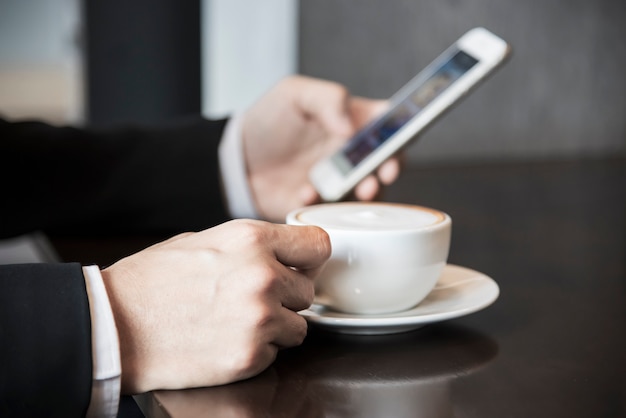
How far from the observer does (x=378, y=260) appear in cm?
59

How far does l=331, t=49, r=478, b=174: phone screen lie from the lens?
0.92 m

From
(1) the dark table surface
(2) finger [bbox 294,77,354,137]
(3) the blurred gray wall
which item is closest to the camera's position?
(1) the dark table surface

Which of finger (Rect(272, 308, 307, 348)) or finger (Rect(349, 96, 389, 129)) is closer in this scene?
finger (Rect(272, 308, 307, 348))

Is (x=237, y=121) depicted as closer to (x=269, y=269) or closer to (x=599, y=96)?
(x=269, y=269)

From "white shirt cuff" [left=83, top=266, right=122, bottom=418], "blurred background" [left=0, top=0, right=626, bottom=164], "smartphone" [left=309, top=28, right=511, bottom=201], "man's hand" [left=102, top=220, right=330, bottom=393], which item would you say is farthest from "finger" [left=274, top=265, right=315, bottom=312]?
"blurred background" [left=0, top=0, right=626, bottom=164]

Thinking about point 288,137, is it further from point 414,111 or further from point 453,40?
point 453,40

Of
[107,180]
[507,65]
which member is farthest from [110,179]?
[507,65]

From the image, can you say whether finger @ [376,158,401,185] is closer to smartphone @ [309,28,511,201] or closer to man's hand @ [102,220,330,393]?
smartphone @ [309,28,511,201]

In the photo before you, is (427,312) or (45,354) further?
(427,312)

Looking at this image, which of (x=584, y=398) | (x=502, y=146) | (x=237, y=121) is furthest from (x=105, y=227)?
(x=502, y=146)

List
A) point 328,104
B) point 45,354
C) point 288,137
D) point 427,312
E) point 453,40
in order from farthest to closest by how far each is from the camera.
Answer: point 453,40 → point 288,137 → point 328,104 → point 427,312 → point 45,354

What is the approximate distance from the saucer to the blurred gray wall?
1056 mm

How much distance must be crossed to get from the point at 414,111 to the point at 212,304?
46 cm

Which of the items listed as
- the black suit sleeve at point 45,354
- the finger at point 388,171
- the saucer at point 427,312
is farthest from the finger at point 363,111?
the black suit sleeve at point 45,354
